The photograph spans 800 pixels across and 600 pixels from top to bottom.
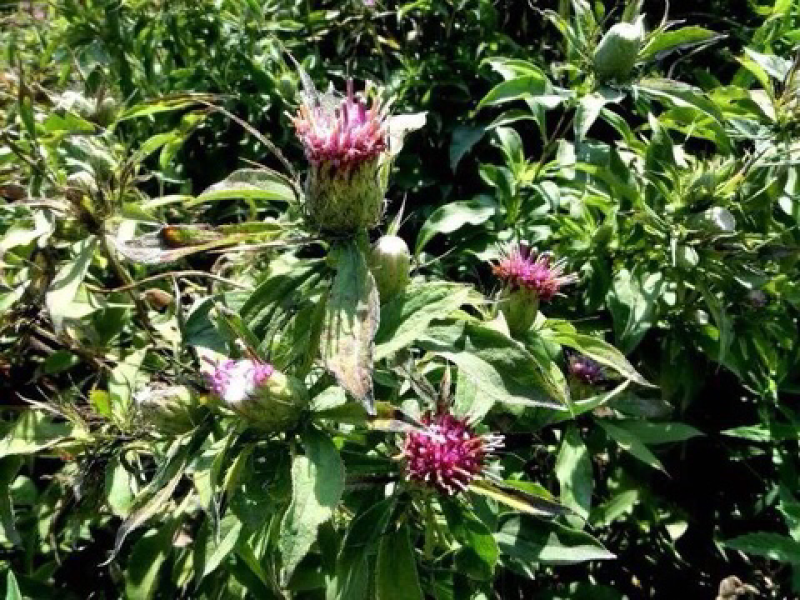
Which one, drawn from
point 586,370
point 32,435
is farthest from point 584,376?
point 32,435

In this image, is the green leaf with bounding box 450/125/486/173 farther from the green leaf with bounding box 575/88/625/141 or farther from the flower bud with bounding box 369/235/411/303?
the flower bud with bounding box 369/235/411/303

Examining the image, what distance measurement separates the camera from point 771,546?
1.87m

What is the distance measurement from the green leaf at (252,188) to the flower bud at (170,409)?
0.29 metres

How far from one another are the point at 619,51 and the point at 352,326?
3.02 ft

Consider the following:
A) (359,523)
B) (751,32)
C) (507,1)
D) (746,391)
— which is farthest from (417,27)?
(359,523)

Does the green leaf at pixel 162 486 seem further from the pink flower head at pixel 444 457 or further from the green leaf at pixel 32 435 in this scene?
the green leaf at pixel 32 435

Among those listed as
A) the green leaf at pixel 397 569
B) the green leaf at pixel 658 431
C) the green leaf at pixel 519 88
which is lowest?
the green leaf at pixel 658 431

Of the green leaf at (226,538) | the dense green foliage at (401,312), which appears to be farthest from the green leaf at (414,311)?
the green leaf at (226,538)

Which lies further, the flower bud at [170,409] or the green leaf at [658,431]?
the green leaf at [658,431]

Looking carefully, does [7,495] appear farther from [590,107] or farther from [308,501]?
[590,107]

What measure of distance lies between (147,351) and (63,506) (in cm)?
36

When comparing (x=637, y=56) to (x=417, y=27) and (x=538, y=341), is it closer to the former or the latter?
(x=538, y=341)

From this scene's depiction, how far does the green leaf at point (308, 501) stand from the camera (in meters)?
1.12

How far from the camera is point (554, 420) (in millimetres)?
1759
